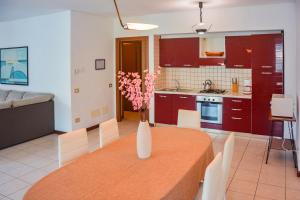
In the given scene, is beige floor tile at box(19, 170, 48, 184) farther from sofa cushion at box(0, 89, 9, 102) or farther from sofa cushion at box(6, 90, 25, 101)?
sofa cushion at box(0, 89, 9, 102)

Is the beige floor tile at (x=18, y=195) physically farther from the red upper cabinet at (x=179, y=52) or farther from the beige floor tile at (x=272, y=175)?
the red upper cabinet at (x=179, y=52)

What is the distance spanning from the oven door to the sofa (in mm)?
3222

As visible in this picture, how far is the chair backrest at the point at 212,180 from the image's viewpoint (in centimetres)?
184

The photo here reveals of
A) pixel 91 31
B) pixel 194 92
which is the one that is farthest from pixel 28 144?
pixel 194 92

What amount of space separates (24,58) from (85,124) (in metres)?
2.20

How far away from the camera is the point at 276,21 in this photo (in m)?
5.05

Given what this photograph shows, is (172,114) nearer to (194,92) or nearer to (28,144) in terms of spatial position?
(194,92)

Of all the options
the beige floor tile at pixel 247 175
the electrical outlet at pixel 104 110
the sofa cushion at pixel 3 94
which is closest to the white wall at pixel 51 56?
the sofa cushion at pixel 3 94

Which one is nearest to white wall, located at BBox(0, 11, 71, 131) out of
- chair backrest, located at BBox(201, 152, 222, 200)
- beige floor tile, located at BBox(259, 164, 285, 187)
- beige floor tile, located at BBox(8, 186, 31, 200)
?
beige floor tile, located at BBox(8, 186, 31, 200)

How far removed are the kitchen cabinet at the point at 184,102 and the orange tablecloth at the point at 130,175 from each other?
9.56ft

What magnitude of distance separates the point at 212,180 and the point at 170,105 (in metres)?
4.30

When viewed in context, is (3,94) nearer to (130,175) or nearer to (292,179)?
(130,175)

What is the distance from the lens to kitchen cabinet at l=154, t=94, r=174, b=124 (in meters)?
6.16

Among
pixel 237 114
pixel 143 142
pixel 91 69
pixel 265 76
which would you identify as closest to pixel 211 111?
pixel 237 114
